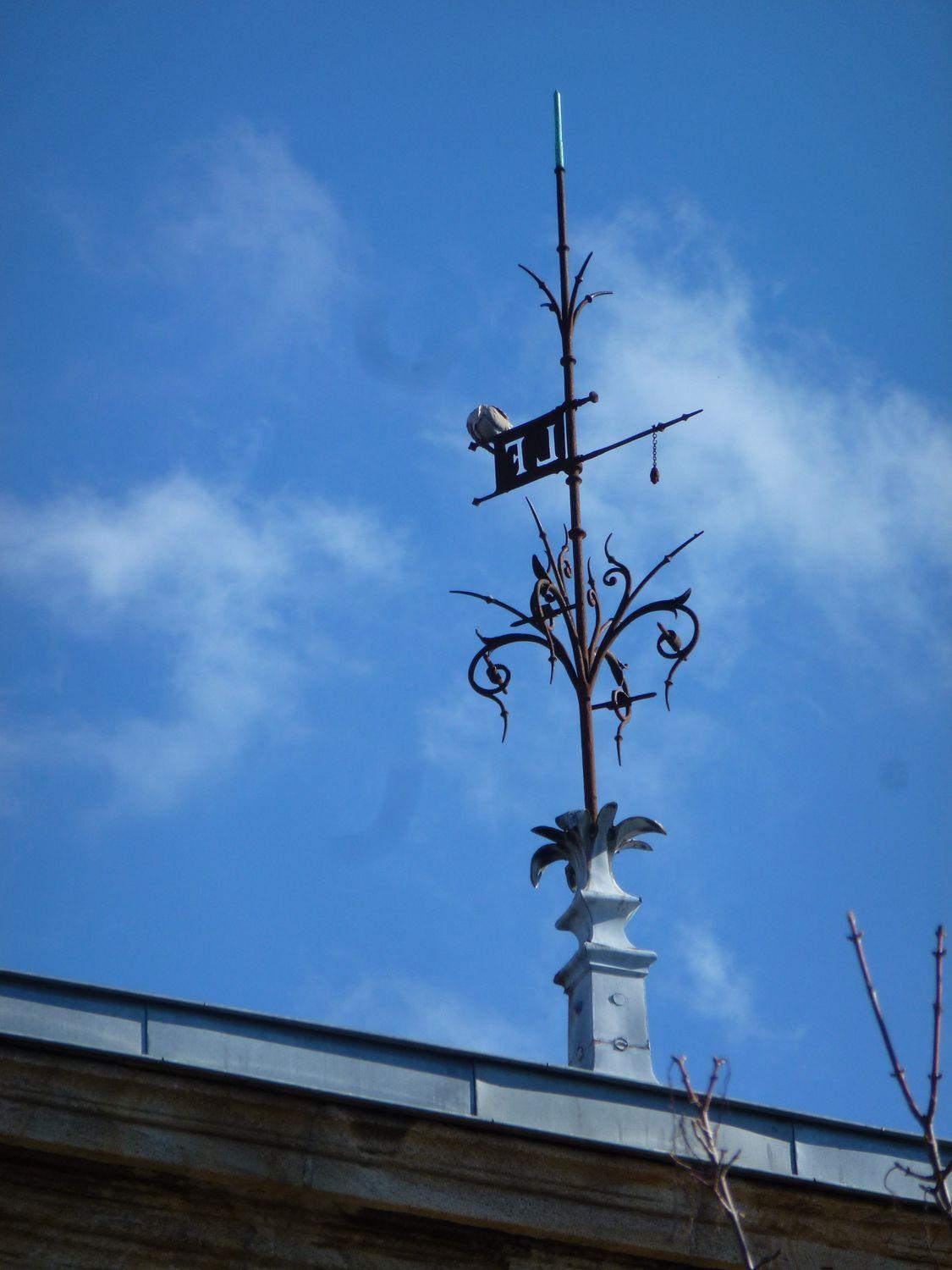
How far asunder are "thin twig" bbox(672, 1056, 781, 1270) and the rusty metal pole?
2582 millimetres

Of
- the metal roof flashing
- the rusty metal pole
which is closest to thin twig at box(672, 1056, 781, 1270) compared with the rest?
the metal roof flashing

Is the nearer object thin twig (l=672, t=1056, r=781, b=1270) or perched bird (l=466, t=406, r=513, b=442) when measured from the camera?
thin twig (l=672, t=1056, r=781, b=1270)

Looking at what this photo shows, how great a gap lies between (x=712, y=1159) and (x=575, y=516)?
5499 millimetres

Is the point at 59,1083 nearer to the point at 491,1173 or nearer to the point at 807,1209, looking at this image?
the point at 491,1173

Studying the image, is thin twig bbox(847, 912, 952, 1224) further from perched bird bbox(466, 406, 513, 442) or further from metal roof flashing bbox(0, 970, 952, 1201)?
perched bird bbox(466, 406, 513, 442)

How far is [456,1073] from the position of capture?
8.71 m

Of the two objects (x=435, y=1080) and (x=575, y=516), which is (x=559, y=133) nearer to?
(x=575, y=516)

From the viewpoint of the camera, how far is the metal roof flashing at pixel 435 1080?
27.4 feet

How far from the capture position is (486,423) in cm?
1375

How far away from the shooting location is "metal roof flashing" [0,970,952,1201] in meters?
8.36

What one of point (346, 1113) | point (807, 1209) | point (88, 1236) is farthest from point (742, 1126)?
point (88, 1236)

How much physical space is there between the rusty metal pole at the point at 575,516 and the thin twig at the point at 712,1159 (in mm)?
2582

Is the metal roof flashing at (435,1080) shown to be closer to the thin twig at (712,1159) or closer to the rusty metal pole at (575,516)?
the thin twig at (712,1159)

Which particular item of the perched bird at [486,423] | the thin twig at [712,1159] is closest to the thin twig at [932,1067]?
the thin twig at [712,1159]
